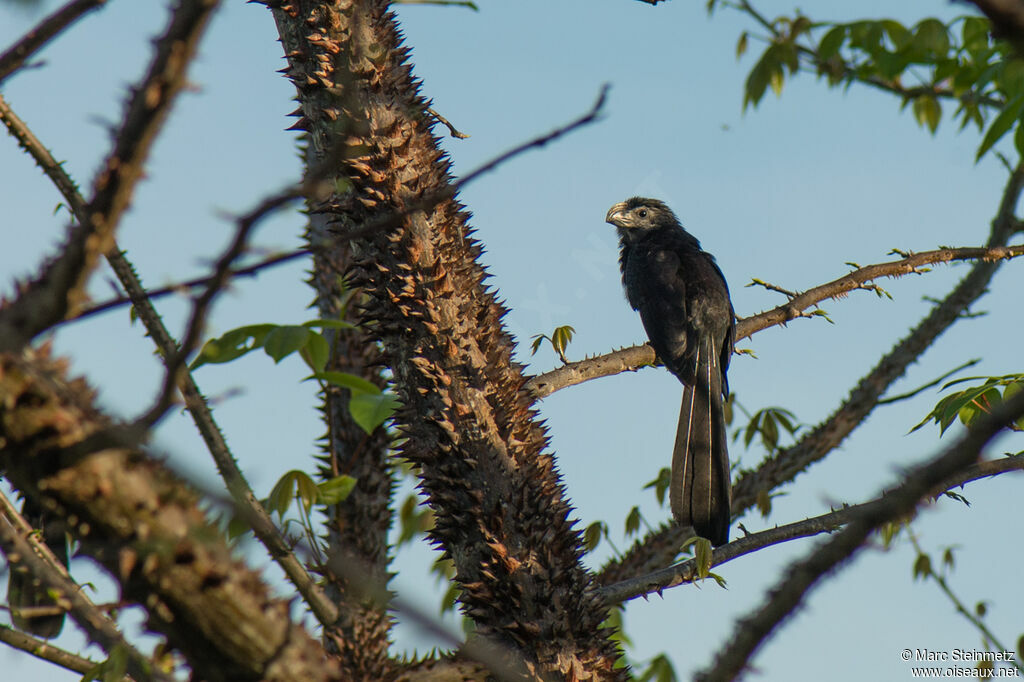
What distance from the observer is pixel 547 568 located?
2.84m

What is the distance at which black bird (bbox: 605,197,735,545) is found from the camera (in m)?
4.72

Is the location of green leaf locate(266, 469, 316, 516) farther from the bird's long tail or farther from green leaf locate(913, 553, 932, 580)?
green leaf locate(913, 553, 932, 580)

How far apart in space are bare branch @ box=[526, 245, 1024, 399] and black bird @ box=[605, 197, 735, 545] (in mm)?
602

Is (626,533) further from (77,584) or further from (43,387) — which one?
(43,387)

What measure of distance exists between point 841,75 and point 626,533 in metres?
3.11

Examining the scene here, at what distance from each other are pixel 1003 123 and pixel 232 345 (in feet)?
9.63

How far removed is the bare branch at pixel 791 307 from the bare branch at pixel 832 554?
7.97ft

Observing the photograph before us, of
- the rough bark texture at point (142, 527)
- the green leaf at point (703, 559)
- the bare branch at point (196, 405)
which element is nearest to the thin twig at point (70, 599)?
the rough bark texture at point (142, 527)

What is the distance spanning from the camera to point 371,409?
2.27 meters

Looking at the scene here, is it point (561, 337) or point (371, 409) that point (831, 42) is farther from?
point (371, 409)

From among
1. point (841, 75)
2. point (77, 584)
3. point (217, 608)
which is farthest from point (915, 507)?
point (841, 75)

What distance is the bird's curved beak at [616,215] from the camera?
7.99 m

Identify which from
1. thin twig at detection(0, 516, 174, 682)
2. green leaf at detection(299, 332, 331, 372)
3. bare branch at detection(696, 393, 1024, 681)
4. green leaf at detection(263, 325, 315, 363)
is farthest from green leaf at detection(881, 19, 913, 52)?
thin twig at detection(0, 516, 174, 682)

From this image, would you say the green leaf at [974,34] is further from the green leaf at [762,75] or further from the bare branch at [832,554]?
the bare branch at [832,554]
